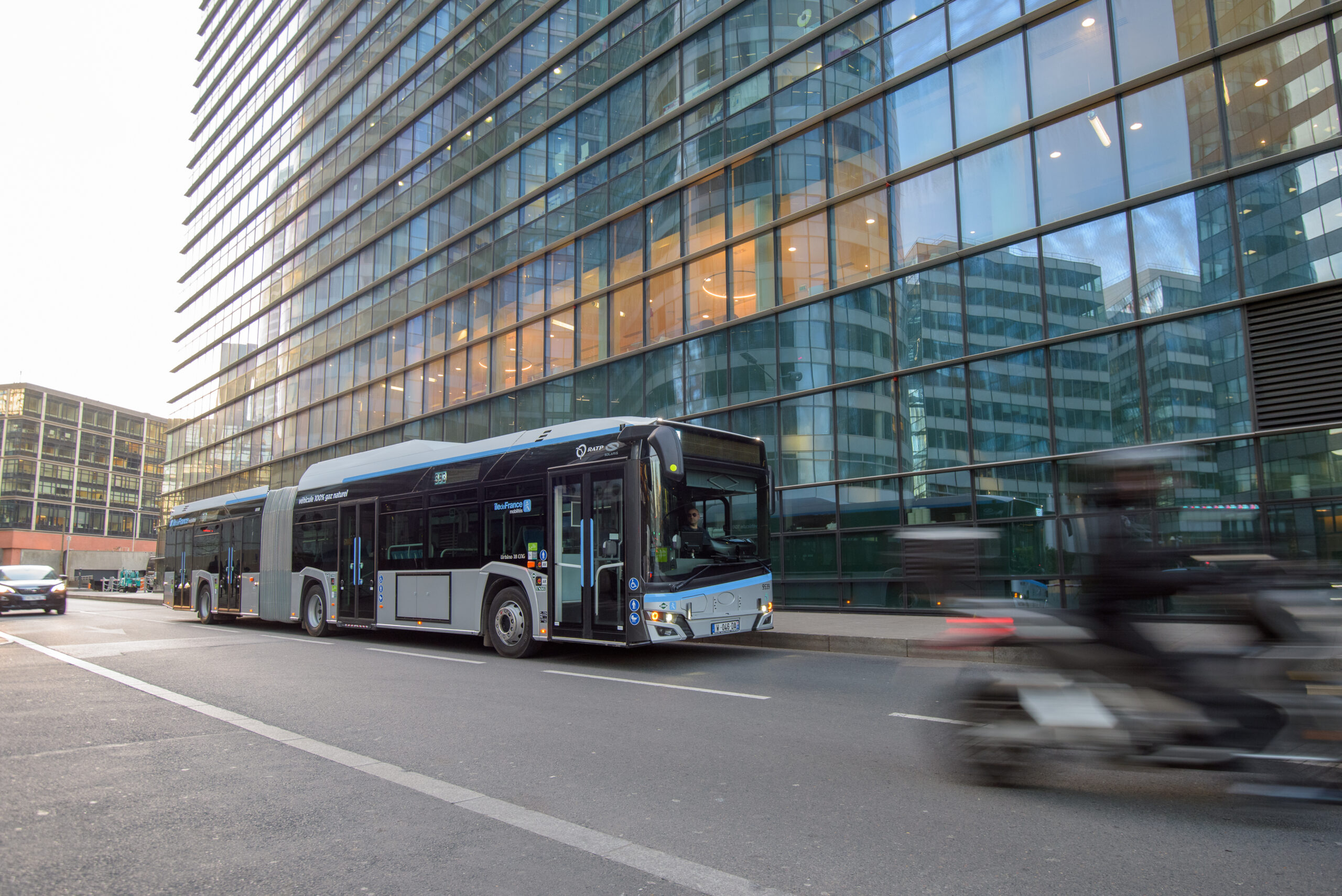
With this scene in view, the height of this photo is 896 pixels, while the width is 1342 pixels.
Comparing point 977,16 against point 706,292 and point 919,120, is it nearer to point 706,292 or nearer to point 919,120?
point 919,120

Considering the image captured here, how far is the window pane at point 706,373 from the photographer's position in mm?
19062

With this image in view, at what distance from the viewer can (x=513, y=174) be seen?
26156 millimetres

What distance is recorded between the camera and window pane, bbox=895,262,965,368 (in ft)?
51.1

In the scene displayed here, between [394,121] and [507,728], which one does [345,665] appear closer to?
[507,728]

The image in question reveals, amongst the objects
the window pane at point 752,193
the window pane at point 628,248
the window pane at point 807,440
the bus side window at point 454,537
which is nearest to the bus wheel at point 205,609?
the bus side window at point 454,537

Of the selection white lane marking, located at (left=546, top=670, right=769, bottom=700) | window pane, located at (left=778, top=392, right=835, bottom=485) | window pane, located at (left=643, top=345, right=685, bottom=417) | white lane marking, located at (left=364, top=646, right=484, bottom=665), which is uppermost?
window pane, located at (left=643, top=345, right=685, bottom=417)

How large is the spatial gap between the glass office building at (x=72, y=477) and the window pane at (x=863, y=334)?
318 feet

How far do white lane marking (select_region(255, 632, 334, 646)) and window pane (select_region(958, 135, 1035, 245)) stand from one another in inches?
554

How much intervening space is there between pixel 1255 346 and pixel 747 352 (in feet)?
31.7

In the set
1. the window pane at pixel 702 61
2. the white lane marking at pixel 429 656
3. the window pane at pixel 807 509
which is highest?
the window pane at pixel 702 61

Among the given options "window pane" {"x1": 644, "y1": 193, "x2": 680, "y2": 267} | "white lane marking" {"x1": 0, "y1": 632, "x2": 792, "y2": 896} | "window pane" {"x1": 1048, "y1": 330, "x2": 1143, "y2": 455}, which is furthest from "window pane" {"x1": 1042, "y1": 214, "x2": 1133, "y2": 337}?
"white lane marking" {"x1": 0, "y1": 632, "x2": 792, "y2": 896}

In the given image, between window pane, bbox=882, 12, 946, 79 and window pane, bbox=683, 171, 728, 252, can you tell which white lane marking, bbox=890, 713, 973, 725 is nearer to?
window pane, bbox=882, 12, 946, 79

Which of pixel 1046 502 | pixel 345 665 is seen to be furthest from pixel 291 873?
pixel 1046 502

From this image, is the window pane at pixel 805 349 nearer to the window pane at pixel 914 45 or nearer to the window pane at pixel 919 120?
the window pane at pixel 919 120
